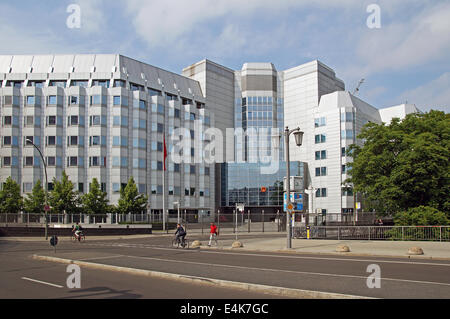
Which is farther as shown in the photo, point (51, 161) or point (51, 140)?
point (51, 140)

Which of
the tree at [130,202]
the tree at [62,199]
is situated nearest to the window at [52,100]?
the tree at [62,199]

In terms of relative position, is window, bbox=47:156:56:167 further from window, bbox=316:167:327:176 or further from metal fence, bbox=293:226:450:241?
window, bbox=316:167:327:176

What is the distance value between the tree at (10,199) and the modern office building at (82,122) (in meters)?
7.94

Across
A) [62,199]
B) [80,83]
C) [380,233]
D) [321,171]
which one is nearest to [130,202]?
[62,199]

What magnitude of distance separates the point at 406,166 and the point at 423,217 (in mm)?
3851

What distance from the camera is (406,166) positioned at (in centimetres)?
3078

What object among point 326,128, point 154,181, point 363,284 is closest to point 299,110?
point 326,128

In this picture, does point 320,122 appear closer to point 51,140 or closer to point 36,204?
point 51,140

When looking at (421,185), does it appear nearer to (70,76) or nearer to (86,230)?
(86,230)

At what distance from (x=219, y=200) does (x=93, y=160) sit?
30260 millimetres

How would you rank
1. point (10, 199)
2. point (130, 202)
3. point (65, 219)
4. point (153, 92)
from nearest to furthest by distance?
point (65, 219) < point (10, 199) < point (130, 202) < point (153, 92)

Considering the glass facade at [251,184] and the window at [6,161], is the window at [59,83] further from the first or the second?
the glass facade at [251,184]

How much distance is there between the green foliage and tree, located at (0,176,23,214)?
168ft

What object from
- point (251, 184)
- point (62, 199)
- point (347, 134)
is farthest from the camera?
point (251, 184)
